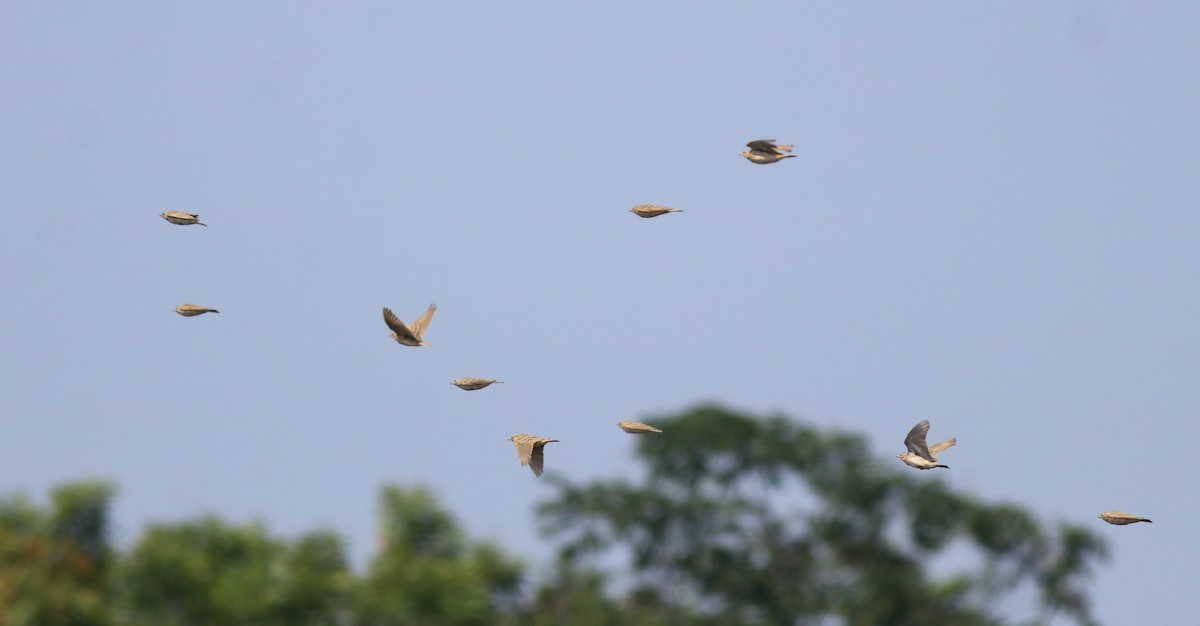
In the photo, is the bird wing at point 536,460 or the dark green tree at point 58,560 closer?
the bird wing at point 536,460

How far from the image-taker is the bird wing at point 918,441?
2058cm

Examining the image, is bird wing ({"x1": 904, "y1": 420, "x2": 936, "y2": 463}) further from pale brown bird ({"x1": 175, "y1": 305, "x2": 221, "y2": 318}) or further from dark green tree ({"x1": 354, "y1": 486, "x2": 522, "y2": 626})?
pale brown bird ({"x1": 175, "y1": 305, "x2": 221, "y2": 318})

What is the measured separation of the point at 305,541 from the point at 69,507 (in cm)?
269

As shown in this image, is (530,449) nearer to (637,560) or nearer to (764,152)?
(764,152)

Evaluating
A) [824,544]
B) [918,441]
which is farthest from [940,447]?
[824,544]

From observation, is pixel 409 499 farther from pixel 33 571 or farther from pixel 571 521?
pixel 571 521

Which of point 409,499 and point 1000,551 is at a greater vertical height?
point 409,499

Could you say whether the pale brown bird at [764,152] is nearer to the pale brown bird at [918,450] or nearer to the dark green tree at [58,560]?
the pale brown bird at [918,450]

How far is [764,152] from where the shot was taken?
20.1 m

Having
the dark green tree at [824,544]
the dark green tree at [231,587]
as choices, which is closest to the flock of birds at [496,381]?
the dark green tree at [231,587]

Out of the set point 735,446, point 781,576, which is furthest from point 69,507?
point 735,446

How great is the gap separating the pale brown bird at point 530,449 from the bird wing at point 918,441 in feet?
11.7

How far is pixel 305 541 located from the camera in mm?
23969

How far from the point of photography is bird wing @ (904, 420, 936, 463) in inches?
810
